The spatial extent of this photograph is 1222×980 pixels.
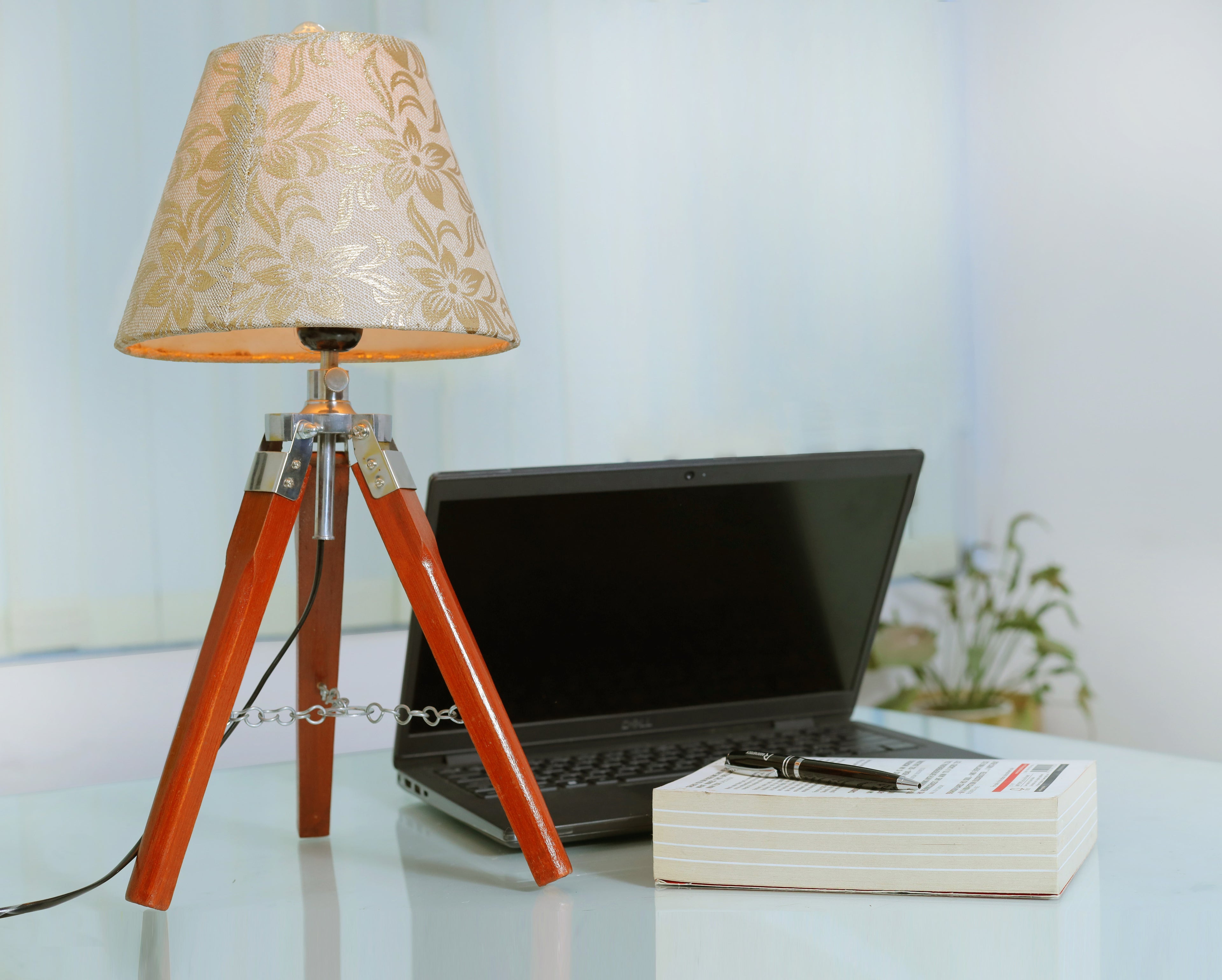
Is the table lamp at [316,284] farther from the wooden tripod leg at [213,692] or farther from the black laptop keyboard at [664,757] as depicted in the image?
the black laptop keyboard at [664,757]

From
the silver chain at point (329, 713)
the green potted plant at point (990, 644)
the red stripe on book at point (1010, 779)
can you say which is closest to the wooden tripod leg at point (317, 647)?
the silver chain at point (329, 713)

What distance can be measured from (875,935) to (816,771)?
0.13 metres

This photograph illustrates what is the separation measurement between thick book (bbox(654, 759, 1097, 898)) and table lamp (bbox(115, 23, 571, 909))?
0.10 m

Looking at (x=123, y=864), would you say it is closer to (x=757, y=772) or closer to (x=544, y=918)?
(x=544, y=918)

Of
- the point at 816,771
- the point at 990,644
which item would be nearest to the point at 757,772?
the point at 816,771

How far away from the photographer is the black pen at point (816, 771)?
A: 29.6 inches

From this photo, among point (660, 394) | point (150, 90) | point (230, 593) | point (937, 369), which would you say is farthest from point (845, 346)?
point (230, 593)

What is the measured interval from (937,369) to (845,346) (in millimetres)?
267

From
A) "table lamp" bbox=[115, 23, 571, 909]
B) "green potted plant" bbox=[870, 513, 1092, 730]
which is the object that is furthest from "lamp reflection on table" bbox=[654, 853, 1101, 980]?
"green potted plant" bbox=[870, 513, 1092, 730]

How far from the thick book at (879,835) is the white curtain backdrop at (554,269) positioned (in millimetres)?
966

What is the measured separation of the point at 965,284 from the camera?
240cm

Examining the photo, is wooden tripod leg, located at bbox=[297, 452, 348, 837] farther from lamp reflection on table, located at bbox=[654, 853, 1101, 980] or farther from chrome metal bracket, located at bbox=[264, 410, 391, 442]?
lamp reflection on table, located at bbox=[654, 853, 1101, 980]

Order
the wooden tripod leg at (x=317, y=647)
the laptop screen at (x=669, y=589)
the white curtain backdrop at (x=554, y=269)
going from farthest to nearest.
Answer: the white curtain backdrop at (x=554, y=269) < the laptop screen at (x=669, y=589) < the wooden tripod leg at (x=317, y=647)

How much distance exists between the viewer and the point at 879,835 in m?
0.75
